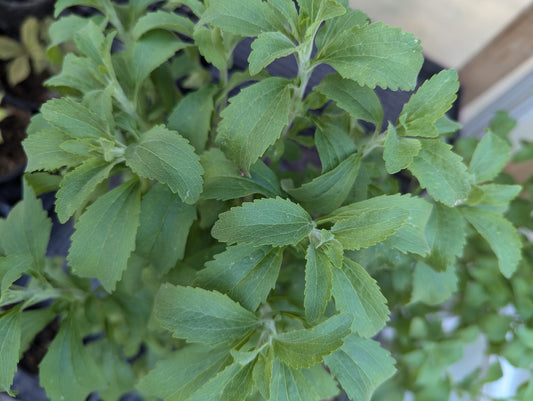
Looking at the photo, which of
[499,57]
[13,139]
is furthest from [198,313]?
[499,57]

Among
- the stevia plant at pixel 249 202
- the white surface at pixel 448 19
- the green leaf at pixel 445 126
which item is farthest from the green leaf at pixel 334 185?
the white surface at pixel 448 19

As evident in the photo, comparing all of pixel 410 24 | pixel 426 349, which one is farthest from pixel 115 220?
pixel 410 24

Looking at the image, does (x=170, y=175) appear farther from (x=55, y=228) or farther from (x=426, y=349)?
(x=426, y=349)

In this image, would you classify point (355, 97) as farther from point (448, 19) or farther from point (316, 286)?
point (448, 19)

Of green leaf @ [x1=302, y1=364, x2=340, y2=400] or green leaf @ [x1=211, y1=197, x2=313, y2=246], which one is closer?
green leaf @ [x1=211, y1=197, x2=313, y2=246]

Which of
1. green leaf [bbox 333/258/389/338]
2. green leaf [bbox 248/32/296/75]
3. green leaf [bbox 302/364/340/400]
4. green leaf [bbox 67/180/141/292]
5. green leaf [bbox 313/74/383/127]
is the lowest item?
green leaf [bbox 302/364/340/400]

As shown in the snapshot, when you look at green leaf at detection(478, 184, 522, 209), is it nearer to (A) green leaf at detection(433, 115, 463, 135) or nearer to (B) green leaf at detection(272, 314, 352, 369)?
(A) green leaf at detection(433, 115, 463, 135)

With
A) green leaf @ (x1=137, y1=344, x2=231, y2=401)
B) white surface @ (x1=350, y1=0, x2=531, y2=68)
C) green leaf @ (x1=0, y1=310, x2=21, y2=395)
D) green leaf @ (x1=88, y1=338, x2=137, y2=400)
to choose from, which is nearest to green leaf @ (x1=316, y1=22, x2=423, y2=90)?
green leaf @ (x1=137, y1=344, x2=231, y2=401)
